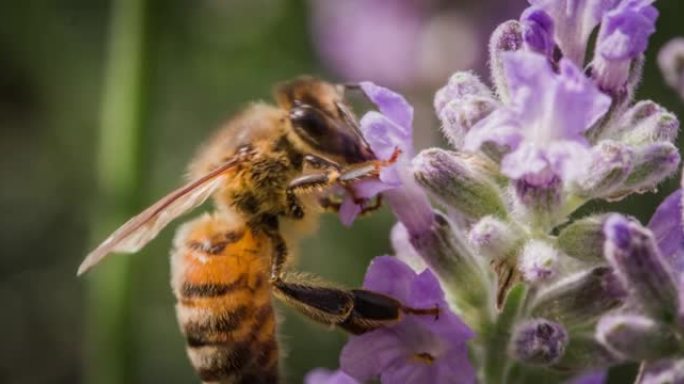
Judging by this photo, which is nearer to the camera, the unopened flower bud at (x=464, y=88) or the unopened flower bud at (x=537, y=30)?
the unopened flower bud at (x=537, y=30)

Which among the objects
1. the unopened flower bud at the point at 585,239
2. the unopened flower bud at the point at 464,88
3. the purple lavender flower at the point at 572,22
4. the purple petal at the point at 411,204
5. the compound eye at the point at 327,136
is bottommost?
the unopened flower bud at the point at 585,239

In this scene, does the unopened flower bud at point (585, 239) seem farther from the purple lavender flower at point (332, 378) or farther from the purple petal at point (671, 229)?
the purple lavender flower at point (332, 378)

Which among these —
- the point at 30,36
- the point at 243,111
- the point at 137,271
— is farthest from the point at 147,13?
the point at 30,36

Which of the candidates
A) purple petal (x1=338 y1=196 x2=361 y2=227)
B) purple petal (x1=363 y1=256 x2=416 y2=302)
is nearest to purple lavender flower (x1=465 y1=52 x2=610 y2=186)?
purple petal (x1=363 y1=256 x2=416 y2=302)

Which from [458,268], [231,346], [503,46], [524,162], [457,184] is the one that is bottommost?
[231,346]

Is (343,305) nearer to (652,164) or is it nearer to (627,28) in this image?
(652,164)

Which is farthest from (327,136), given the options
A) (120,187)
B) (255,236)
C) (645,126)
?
(120,187)

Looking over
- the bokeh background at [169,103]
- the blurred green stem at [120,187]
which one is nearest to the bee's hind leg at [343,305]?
the blurred green stem at [120,187]

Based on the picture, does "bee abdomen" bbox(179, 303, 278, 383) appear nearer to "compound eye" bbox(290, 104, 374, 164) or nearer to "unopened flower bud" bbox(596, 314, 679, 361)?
"compound eye" bbox(290, 104, 374, 164)
